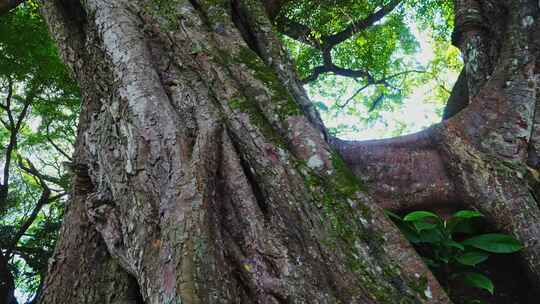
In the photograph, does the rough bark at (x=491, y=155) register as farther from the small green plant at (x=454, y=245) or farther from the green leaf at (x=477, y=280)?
the green leaf at (x=477, y=280)

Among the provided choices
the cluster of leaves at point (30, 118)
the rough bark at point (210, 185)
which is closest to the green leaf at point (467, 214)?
the rough bark at point (210, 185)

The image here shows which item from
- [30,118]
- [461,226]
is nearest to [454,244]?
[461,226]

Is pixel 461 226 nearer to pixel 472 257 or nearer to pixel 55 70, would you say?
pixel 472 257

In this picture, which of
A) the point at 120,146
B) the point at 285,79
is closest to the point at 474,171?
the point at 285,79

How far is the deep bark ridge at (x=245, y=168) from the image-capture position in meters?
1.62

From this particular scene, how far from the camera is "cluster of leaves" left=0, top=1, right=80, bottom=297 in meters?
6.36

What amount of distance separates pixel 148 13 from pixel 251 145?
122cm

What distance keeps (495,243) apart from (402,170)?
66cm

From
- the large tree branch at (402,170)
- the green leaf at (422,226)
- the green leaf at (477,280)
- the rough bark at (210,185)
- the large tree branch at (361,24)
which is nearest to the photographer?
the rough bark at (210,185)

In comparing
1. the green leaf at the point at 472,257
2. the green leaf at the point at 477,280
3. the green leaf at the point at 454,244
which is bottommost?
the green leaf at the point at 477,280

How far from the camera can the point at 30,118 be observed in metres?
8.86

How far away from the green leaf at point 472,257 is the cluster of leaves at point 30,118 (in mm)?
4493

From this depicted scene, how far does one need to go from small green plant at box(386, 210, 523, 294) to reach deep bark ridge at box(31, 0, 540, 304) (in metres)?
0.12

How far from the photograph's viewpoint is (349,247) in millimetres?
1740
